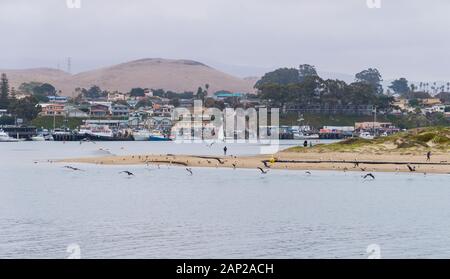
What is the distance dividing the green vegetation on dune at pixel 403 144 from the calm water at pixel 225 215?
14067 millimetres

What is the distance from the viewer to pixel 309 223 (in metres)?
44.2

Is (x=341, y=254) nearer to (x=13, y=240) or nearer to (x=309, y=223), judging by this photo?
(x=309, y=223)

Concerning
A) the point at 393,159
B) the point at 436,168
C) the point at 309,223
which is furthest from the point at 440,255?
the point at 393,159

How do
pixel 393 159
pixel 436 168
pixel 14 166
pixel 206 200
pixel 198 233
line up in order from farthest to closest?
pixel 14 166, pixel 393 159, pixel 436 168, pixel 206 200, pixel 198 233

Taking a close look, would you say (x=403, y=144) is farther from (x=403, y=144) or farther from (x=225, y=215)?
(x=225, y=215)

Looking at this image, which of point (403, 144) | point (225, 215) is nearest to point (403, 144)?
point (403, 144)

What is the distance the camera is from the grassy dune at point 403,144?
85062 millimetres

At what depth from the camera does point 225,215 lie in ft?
157

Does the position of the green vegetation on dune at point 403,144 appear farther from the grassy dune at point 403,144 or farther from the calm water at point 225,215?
the calm water at point 225,215

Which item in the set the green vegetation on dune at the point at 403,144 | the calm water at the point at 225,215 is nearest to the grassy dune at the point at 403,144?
the green vegetation on dune at the point at 403,144
